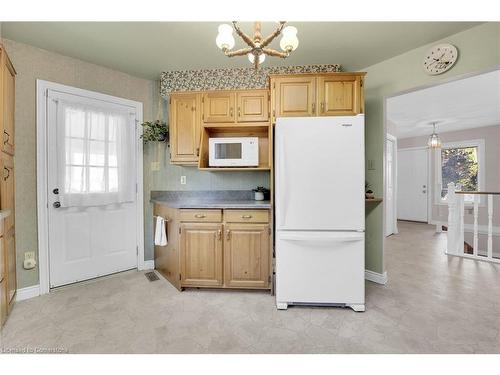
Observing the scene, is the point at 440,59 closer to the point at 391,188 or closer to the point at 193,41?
the point at 193,41

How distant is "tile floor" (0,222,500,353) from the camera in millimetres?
1537

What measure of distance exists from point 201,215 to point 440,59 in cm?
263

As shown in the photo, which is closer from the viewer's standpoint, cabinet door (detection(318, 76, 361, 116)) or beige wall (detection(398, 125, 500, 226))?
cabinet door (detection(318, 76, 361, 116))

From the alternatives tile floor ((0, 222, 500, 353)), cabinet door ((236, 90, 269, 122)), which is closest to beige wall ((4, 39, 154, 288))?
tile floor ((0, 222, 500, 353))

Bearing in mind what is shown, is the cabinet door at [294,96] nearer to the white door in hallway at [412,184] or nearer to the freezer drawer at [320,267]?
the freezer drawer at [320,267]

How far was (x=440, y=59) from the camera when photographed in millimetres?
2078

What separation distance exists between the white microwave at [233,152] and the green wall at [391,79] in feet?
4.35

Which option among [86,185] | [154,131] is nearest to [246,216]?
[154,131]

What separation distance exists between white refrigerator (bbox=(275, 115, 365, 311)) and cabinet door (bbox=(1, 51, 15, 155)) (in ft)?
7.04

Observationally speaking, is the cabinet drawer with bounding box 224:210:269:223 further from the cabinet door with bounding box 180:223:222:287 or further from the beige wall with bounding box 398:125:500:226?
the beige wall with bounding box 398:125:500:226

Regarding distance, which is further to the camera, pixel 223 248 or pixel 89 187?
pixel 89 187

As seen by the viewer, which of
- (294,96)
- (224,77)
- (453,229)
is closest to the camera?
(294,96)

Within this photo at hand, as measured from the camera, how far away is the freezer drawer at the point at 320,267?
6.23 feet

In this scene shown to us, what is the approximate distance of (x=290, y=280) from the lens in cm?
196
